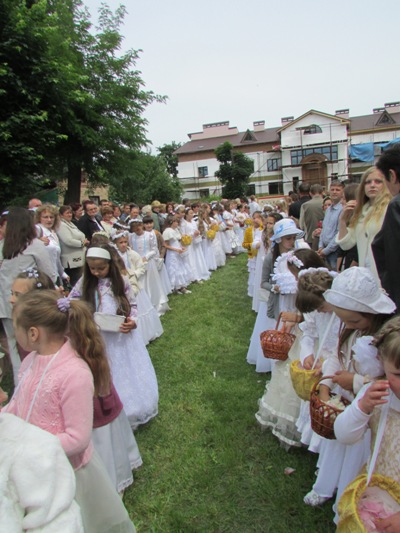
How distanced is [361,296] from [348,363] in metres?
0.48

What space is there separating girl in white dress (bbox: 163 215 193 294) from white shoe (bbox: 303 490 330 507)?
22.8 ft

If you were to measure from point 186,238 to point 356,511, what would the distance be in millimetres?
8293

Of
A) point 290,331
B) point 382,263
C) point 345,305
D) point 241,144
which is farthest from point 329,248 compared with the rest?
point 241,144

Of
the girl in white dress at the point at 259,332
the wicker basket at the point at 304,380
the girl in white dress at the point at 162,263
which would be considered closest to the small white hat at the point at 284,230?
the girl in white dress at the point at 259,332

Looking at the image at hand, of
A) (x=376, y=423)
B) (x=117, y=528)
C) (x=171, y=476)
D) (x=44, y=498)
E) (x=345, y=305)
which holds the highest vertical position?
(x=345, y=305)

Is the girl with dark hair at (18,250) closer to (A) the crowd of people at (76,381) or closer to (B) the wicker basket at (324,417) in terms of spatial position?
(A) the crowd of people at (76,381)

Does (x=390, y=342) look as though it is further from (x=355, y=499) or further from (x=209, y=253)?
(x=209, y=253)

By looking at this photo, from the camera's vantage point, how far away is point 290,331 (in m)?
3.70

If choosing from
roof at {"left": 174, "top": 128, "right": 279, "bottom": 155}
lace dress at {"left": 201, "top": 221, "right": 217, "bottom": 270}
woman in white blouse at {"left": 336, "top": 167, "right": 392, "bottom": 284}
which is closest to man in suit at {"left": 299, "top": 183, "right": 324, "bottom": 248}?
woman in white blouse at {"left": 336, "top": 167, "right": 392, "bottom": 284}

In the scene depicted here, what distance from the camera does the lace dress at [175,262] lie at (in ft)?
30.6

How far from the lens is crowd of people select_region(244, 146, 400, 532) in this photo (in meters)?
1.73

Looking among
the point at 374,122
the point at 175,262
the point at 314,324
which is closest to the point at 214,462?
the point at 314,324

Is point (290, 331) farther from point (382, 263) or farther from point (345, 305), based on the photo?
point (345, 305)

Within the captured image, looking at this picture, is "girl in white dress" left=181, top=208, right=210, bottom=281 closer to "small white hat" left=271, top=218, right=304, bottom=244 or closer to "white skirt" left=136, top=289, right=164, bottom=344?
"white skirt" left=136, top=289, right=164, bottom=344
